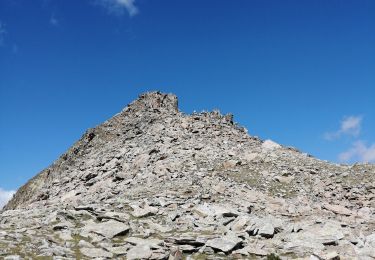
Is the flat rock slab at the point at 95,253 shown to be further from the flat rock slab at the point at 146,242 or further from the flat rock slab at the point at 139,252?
the flat rock slab at the point at 146,242

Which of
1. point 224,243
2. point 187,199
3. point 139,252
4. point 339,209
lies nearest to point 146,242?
point 139,252

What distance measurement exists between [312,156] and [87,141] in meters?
31.5

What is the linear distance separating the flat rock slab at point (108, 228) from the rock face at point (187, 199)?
64 millimetres

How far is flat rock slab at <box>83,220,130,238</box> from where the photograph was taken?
89.6 ft

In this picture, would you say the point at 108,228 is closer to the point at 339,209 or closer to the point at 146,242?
the point at 146,242

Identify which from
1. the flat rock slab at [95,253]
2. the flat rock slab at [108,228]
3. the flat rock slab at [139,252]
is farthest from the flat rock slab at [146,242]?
the flat rock slab at [95,253]

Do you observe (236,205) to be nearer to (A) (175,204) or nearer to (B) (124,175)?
(A) (175,204)

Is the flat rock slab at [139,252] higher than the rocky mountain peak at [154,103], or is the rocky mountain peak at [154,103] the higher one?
the rocky mountain peak at [154,103]

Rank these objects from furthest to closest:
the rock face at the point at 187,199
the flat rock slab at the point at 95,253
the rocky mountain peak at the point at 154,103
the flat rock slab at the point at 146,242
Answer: the rocky mountain peak at the point at 154,103, the rock face at the point at 187,199, the flat rock slab at the point at 146,242, the flat rock slab at the point at 95,253

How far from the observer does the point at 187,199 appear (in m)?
35.7

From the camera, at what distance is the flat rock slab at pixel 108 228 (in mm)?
27297

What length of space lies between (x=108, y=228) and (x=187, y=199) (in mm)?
9271

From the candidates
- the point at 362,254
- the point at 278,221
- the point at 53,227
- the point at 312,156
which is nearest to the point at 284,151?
the point at 312,156

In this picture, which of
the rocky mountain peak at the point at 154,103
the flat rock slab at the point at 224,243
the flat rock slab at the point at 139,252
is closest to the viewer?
the flat rock slab at the point at 139,252
